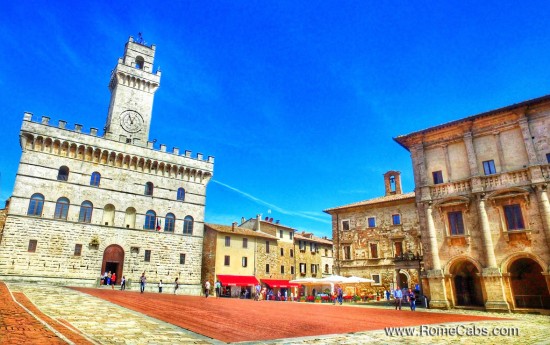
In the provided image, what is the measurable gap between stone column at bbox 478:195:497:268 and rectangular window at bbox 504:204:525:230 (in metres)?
1.12

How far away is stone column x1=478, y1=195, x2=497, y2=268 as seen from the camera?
21.3 m

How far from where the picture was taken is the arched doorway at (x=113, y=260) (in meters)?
32.2

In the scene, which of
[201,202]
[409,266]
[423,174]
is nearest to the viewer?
[423,174]

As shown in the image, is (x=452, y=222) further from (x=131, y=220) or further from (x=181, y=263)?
(x=131, y=220)

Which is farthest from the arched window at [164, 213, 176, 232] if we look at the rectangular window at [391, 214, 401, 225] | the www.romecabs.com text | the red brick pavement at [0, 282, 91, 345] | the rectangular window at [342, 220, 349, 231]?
the www.romecabs.com text

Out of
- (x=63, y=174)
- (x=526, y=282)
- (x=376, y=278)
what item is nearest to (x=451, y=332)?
(x=526, y=282)

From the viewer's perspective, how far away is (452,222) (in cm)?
2367

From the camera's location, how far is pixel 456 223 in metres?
23.5

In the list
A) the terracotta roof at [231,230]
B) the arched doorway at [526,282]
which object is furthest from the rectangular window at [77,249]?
the arched doorway at [526,282]

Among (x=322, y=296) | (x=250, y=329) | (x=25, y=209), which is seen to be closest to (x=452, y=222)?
(x=322, y=296)

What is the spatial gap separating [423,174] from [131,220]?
2736 centimetres

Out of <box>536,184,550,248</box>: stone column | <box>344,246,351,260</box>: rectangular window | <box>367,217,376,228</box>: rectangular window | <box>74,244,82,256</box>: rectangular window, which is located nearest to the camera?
<box>536,184,550,248</box>: stone column

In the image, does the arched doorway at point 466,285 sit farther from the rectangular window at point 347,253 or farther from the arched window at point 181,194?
A: the arched window at point 181,194

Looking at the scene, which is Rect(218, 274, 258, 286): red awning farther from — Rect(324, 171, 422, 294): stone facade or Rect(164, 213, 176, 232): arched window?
Rect(324, 171, 422, 294): stone facade
